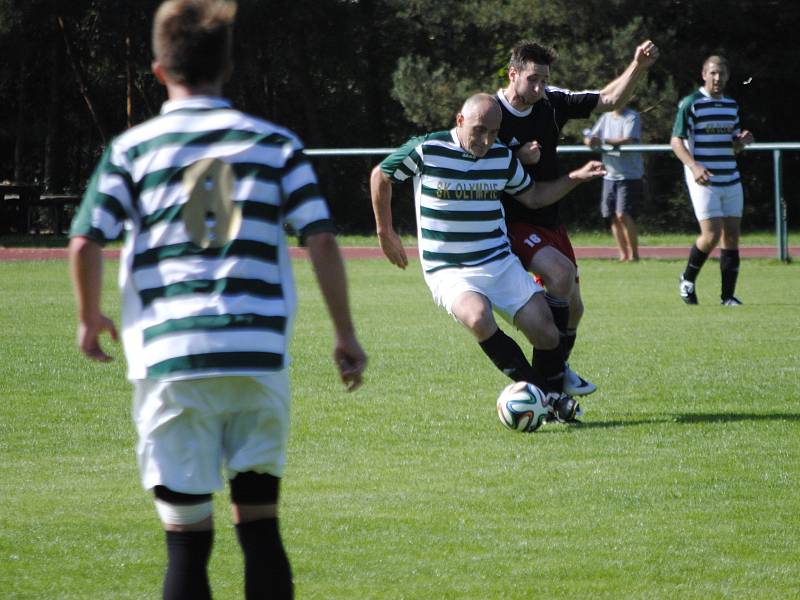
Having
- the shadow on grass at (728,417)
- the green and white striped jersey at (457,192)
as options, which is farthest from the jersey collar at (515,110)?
the shadow on grass at (728,417)

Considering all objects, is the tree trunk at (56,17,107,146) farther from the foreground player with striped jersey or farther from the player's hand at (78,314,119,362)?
the player's hand at (78,314,119,362)

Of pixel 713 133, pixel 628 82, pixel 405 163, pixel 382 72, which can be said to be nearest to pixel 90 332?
pixel 405 163

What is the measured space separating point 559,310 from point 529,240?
439mm

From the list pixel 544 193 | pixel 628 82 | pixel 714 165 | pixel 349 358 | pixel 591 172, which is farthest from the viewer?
pixel 714 165

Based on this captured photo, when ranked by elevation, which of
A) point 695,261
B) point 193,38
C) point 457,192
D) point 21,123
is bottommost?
point 21,123

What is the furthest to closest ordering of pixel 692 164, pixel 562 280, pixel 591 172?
pixel 692 164
pixel 562 280
pixel 591 172

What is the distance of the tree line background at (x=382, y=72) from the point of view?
27.1 m

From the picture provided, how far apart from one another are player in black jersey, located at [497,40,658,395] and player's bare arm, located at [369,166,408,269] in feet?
2.36

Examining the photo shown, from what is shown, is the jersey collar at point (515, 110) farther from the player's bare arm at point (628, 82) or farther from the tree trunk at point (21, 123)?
the tree trunk at point (21, 123)

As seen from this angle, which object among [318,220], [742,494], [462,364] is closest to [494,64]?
[462,364]

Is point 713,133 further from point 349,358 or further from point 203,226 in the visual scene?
point 203,226

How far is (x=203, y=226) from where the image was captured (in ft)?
10.9

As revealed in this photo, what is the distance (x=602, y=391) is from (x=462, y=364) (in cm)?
154

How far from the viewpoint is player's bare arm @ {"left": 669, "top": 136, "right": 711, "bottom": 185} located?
12305mm
